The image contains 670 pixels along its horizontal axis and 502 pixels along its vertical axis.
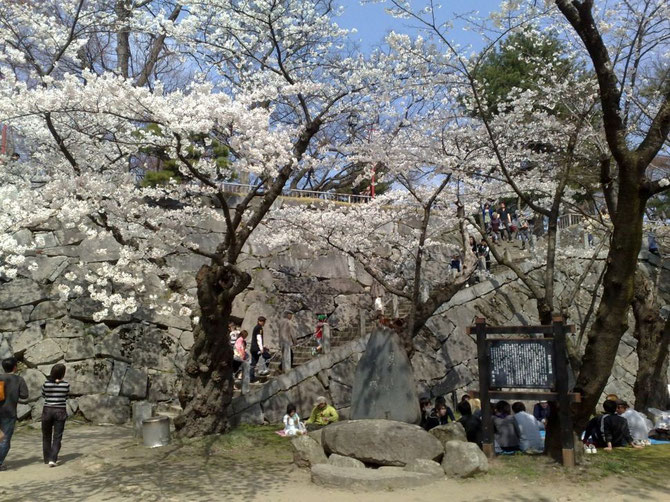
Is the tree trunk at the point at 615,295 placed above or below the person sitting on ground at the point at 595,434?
above

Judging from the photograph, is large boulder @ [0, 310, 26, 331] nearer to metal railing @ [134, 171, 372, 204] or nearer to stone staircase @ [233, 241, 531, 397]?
stone staircase @ [233, 241, 531, 397]

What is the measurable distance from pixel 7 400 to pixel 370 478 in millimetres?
5141

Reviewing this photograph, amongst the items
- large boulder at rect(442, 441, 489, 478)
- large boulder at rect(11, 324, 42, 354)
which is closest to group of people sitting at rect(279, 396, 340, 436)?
large boulder at rect(442, 441, 489, 478)

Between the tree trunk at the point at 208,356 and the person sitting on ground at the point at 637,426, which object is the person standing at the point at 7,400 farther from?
the person sitting on ground at the point at 637,426

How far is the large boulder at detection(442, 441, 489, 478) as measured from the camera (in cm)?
710

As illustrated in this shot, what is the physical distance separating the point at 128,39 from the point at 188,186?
1044cm

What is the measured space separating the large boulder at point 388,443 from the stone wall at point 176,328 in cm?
482

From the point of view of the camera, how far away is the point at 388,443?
24.2 ft

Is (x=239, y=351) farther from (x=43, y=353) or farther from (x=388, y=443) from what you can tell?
(x=388, y=443)

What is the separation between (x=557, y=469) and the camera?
712 cm

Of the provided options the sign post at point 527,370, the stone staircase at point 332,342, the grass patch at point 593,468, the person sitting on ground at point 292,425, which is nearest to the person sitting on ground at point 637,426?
the grass patch at point 593,468

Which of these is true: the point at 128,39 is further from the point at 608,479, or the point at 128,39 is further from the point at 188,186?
the point at 608,479

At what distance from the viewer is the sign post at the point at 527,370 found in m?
7.27

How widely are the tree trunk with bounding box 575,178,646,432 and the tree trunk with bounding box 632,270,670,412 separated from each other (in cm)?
522
